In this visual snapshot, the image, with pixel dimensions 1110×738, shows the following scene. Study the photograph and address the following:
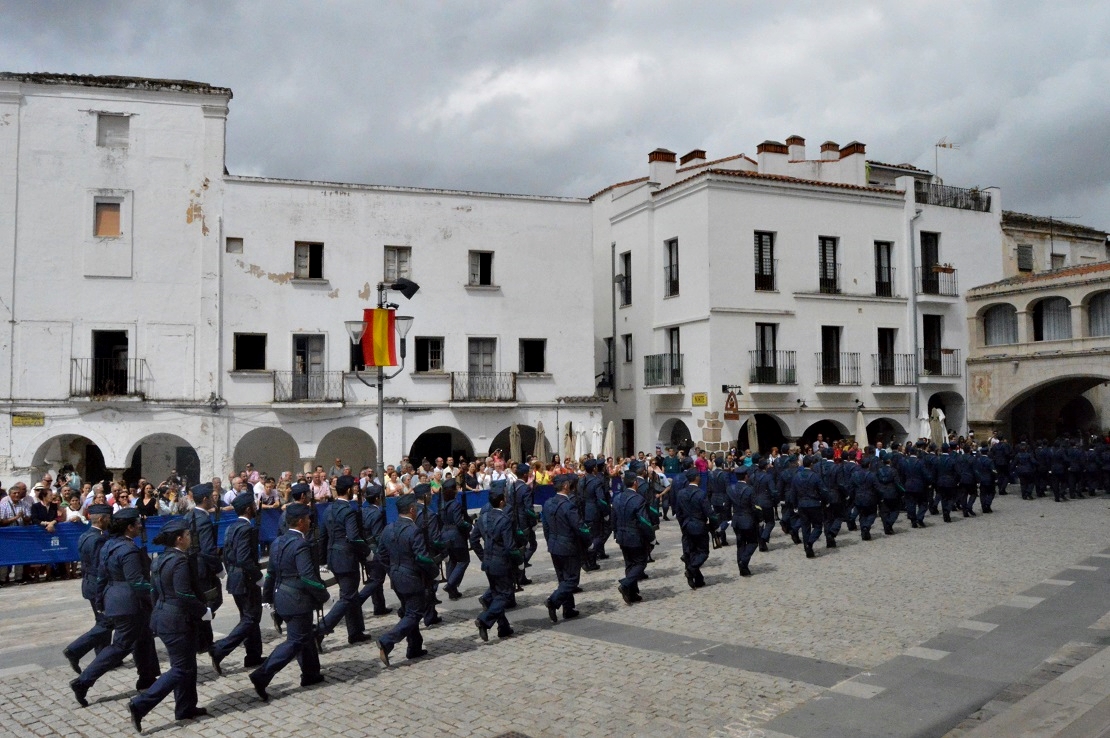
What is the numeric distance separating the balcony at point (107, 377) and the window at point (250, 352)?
8.35ft

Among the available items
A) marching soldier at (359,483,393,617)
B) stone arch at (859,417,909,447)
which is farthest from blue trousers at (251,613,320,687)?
stone arch at (859,417,909,447)

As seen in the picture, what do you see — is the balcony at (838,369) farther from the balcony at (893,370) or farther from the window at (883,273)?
the window at (883,273)

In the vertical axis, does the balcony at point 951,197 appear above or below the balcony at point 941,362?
above

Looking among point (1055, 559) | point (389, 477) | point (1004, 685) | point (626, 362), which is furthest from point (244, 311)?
point (1004, 685)

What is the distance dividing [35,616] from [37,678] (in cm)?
377

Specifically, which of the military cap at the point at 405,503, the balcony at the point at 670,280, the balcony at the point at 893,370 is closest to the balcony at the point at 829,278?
the balcony at the point at 893,370

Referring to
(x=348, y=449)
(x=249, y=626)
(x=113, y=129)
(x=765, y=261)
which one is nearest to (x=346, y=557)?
(x=249, y=626)

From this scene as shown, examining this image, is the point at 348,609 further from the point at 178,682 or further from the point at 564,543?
the point at 564,543

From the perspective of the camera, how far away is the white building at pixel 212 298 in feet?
83.3

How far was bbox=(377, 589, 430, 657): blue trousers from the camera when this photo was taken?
30.6 feet

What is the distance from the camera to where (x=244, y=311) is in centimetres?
2669

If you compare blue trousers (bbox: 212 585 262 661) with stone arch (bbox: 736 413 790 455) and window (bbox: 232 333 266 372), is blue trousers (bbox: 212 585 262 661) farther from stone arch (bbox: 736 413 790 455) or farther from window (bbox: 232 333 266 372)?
stone arch (bbox: 736 413 790 455)

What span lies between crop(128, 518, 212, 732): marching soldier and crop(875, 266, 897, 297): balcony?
95.6 ft

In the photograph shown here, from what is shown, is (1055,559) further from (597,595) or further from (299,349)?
(299,349)
